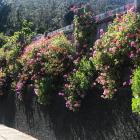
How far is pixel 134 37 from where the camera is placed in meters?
7.71

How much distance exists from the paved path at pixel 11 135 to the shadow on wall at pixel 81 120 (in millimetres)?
155

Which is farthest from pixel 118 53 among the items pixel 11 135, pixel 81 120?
pixel 11 135

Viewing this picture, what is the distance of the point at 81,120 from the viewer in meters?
9.70

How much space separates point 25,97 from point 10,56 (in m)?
1.90

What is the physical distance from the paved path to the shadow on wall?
6.1 inches

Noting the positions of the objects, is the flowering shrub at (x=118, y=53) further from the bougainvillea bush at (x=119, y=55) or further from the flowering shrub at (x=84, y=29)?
the flowering shrub at (x=84, y=29)

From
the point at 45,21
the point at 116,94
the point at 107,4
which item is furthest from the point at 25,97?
the point at 45,21

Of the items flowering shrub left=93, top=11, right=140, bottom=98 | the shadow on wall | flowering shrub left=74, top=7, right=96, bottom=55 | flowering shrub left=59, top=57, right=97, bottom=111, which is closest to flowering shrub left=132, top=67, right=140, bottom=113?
the shadow on wall

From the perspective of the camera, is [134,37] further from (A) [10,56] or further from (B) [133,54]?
(A) [10,56]

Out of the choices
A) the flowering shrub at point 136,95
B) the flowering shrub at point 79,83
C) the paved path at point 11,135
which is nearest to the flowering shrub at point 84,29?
the flowering shrub at point 79,83

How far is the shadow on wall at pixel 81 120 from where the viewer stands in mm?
7828

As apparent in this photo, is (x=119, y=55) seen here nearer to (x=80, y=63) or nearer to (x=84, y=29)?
(x=80, y=63)

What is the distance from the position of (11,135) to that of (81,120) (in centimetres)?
395

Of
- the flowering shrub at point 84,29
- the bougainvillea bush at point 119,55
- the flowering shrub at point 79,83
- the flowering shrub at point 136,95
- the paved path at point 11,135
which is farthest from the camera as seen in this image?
the paved path at point 11,135
